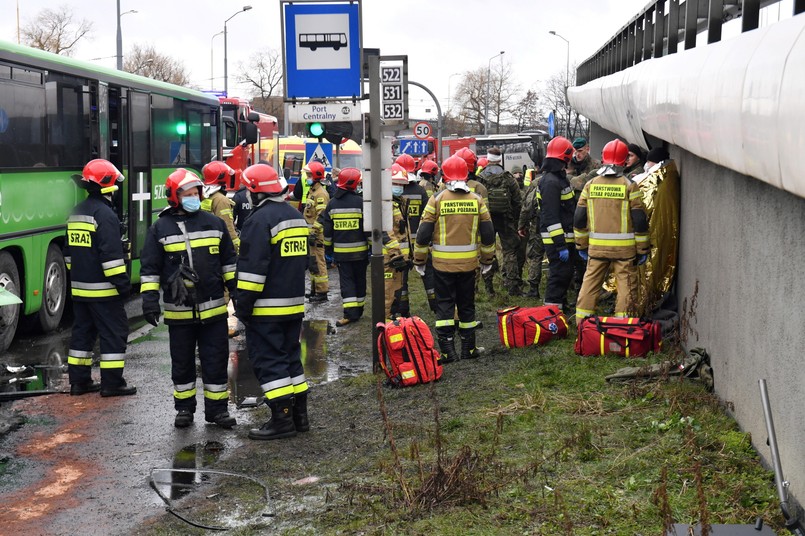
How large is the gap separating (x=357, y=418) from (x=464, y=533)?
10.3 feet

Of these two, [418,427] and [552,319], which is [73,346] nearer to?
[418,427]

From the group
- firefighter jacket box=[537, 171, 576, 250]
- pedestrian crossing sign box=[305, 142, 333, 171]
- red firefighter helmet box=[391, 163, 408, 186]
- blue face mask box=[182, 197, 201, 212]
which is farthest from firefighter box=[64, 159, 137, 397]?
pedestrian crossing sign box=[305, 142, 333, 171]

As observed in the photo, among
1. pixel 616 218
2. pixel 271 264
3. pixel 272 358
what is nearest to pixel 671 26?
pixel 616 218

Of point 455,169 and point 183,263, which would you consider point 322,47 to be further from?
point 183,263

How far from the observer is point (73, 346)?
912cm

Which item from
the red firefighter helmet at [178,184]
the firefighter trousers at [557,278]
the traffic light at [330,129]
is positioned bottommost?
the firefighter trousers at [557,278]

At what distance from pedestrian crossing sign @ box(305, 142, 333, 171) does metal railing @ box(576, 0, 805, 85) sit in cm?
586

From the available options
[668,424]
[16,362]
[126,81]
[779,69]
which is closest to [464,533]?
[668,424]

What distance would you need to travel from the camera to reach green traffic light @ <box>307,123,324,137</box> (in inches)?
381

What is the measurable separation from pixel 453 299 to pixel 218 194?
3.74m

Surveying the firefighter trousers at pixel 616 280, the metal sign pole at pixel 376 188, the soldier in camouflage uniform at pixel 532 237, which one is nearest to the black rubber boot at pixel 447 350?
the metal sign pole at pixel 376 188

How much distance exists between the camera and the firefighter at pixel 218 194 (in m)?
12.1

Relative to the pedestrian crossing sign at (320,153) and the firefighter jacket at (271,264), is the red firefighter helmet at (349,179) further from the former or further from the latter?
the pedestrian crossing sign at (320,153)

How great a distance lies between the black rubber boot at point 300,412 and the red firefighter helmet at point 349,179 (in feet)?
16.2
